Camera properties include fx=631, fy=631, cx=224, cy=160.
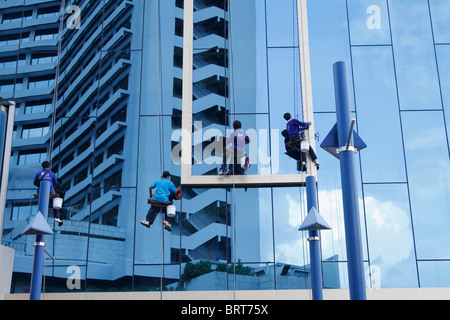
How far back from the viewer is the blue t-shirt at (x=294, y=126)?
480 inches

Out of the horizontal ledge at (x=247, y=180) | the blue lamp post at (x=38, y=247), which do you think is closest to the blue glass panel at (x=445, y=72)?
the horizontal ledge at (x=247, y=180)

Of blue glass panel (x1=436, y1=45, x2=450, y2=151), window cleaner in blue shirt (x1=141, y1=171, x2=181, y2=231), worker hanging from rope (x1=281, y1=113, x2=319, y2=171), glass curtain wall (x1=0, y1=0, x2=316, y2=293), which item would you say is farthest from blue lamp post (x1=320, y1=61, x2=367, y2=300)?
blue glass panel (x1=436, y1=45, x2=450, y2=151)

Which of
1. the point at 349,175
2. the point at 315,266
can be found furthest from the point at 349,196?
the point at 315,266

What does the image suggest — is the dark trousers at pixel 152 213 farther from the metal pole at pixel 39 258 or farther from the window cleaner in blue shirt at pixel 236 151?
the metal pole at pixel 39 258

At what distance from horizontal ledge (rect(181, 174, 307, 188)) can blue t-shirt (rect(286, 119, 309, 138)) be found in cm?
89

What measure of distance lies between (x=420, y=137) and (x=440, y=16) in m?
2.99

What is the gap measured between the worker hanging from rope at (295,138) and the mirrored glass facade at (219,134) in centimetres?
29

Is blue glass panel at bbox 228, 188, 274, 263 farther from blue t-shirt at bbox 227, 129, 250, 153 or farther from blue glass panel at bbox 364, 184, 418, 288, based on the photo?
blue glass panel at bbox 364, 184, 418, 288

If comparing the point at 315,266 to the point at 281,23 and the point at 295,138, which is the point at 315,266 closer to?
the point at 295,138

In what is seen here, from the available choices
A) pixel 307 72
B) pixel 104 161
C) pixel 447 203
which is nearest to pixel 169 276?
pixel 104 161

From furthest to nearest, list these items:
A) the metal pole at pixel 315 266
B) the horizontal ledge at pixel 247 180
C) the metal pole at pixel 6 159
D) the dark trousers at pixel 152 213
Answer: the metal pole at pixel 6 159
the horizontal ledge at pixel 247 180
the dark trousers at pixel 152 213
the metal pole at pixel 315 266

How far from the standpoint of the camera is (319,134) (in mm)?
13133

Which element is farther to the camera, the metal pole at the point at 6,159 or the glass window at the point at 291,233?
the metal pole at the point at 6,159
